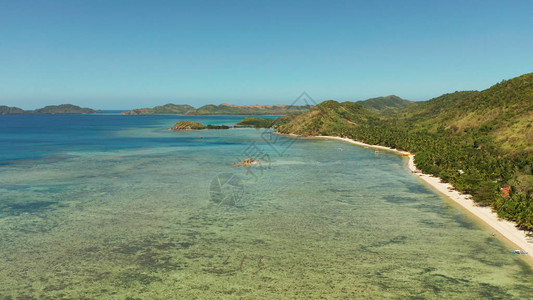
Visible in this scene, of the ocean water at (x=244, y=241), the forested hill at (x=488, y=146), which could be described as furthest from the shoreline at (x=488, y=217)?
the ocean water at (x=244, y=241)

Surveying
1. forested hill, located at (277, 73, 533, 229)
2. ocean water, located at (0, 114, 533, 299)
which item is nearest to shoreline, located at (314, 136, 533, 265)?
forested hill, located at (277, 73, 533, 229)

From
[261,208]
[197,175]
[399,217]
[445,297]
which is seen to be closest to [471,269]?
[445,297]

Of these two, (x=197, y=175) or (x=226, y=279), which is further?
(x=197, y=175)

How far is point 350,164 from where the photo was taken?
108 metres

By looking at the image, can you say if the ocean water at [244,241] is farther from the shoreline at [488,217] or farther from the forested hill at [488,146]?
the forested hill at [488,146]

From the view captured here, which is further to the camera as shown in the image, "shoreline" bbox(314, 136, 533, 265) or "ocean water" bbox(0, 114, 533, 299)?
"shoreline" bbox(314, 136, 533, 265)

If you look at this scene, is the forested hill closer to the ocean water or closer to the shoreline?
the shoreline

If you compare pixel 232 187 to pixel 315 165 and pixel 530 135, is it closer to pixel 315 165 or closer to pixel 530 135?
pixel 315 165

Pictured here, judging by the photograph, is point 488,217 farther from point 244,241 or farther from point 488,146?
point 488,146

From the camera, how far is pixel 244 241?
145ft

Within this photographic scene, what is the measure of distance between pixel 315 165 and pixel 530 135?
63.9 metres

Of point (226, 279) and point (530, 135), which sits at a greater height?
point (530, 135)

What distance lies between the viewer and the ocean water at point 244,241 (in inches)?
1270

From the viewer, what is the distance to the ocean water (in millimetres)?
32250
